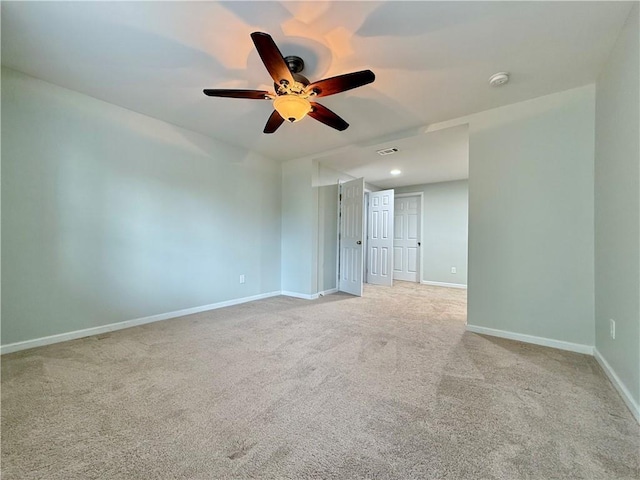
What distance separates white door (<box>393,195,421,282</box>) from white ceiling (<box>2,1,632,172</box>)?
12.2 ft

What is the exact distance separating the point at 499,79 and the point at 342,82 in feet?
4.98

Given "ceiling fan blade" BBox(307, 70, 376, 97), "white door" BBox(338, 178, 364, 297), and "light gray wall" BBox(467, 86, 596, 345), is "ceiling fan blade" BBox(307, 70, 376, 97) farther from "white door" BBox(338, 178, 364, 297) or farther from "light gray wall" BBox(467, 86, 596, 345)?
"white door" BBox(338, 178, 364, 297)

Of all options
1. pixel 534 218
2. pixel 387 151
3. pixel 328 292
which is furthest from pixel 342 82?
pixel 328 292

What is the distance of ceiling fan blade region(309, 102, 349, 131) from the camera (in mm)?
2180

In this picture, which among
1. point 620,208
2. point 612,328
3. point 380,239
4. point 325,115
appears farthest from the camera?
point 380,239

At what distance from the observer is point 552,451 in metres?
1.24

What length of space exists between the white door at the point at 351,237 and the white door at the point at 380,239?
1.27 m

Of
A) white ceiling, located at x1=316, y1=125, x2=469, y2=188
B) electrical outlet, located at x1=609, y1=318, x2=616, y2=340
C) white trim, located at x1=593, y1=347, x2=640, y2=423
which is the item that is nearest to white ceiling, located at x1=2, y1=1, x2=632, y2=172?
white ceiling, located at x1=316, y1=125, x2=469, y2=188

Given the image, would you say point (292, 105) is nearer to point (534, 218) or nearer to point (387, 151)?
point (387, 151)

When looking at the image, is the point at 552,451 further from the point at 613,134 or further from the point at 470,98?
the point at 470,98

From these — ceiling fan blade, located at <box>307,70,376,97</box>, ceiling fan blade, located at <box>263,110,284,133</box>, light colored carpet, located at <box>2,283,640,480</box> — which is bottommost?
light colored carpet, located at <box>2,283,640,480</box>

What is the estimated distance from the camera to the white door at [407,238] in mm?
6372

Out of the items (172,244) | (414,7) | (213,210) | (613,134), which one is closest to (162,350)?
(172,244)

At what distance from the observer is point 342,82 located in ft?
5.87
